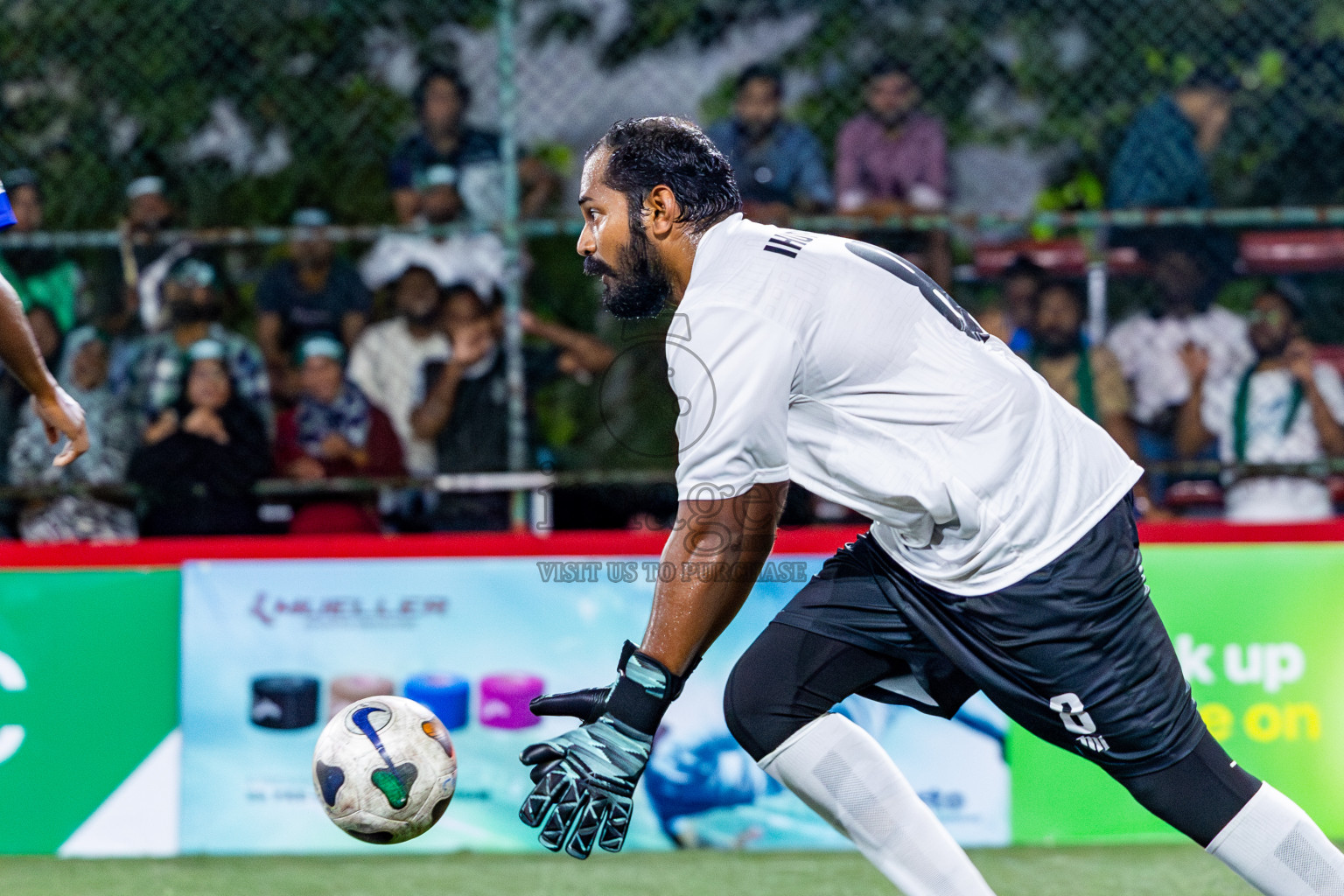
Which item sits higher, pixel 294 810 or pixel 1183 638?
pixel 1183 638

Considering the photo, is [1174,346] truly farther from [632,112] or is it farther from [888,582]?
[888,582]

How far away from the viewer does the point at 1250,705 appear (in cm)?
504

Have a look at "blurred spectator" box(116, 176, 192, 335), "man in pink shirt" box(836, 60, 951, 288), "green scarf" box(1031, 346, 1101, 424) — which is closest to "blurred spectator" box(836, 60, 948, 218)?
"man in pink shirt" box(836, 60, 951, 288)

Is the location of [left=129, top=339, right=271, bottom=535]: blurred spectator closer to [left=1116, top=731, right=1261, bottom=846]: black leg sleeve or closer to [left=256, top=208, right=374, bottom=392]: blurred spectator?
[left=256, top=208, right=374, bottom=392]: blurred spectator

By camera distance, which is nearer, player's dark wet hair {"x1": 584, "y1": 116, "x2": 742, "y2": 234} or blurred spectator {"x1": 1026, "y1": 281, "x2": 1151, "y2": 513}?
player's dark wet hair {"x1": 584, "y1": 116, "x2": 742, "y2": 234}

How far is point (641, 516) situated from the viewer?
6.40 m

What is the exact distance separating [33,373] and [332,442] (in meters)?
2.90

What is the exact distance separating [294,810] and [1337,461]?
419cm

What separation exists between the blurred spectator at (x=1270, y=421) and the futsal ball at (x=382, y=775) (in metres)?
4.09

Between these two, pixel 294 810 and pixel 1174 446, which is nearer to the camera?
pixel 294 810

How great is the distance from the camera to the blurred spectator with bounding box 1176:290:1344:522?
6418 millimetres

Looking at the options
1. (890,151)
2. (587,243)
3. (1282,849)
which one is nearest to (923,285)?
(587,243)

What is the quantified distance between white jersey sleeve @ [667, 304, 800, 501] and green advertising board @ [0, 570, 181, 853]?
3.01 m

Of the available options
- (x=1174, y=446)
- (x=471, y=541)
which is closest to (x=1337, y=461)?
(x=1174, y=446)
